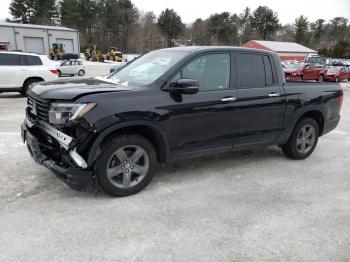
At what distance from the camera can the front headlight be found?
359 cm

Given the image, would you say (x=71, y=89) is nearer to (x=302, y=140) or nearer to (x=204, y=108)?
(x=204, y=108)

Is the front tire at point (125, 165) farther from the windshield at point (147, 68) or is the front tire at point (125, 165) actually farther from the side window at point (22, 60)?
the side window at point (22, 60)

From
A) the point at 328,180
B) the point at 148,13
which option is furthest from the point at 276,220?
the point at 148,13

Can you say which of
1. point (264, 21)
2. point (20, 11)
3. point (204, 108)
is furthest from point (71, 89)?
point (264, 21)

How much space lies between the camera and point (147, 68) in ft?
15.3

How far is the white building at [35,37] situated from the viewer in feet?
139

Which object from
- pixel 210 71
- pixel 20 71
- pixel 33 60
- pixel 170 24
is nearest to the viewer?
pixel 210 71

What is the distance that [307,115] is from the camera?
226 inches

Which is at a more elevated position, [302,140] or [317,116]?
[317,116]

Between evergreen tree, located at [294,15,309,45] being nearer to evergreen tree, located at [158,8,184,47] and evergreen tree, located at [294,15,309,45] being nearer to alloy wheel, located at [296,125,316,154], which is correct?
evergreen tree, located at [158,8,184,47]

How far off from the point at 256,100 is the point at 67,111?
2608 mm

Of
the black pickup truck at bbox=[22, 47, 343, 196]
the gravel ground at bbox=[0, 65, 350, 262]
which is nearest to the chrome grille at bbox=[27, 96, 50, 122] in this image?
the black pickup truck at bbox=[22, 47, 343, 196]

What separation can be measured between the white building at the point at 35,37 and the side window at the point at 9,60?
110ft

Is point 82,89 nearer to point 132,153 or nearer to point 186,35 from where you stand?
point 132,153
